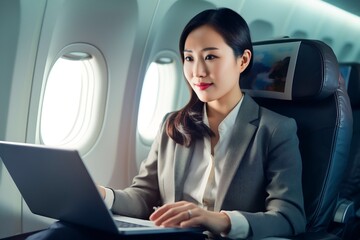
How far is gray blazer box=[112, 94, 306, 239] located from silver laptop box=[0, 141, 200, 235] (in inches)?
10.7

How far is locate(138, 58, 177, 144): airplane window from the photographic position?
306 centimetres

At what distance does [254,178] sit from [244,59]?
1.43 feet

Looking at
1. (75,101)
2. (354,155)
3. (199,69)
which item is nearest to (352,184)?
(354,155)

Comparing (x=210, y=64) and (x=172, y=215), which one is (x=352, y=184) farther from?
(x=172, y=215)

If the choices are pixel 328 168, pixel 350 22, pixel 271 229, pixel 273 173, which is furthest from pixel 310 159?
pixel 350 22

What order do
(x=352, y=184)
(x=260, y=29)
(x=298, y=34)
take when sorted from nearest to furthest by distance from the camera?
1. (x=352, y=184)
2. (x=260, y=29)
3. (x=298, y=34)

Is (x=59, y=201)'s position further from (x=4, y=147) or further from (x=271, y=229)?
(x=271, y=229)

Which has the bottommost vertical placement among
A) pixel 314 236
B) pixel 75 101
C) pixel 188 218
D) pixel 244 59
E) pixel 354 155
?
pixel 314 236

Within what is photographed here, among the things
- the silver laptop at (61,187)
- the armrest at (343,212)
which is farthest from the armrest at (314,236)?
the silver laptop at (61,187)

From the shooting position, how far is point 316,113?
1.91 meters

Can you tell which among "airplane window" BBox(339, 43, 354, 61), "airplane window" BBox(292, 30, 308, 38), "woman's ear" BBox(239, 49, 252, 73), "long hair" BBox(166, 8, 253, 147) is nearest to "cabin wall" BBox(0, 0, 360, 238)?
"long hair" BBox(166, 8, 253, 147)

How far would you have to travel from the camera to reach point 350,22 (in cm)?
621

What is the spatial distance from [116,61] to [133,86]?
0.57 feet

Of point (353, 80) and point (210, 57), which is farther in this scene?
→ point (353, 80)
